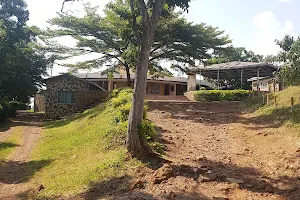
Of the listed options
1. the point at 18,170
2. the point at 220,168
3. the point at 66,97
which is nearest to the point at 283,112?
the point at 220,168

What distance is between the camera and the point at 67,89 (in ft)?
93.7

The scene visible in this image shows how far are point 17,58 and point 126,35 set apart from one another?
14.8m

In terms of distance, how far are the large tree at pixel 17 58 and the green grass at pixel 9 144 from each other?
1017cm

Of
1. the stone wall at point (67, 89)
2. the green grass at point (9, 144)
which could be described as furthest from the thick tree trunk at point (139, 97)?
the stone wall at point (67, 89)

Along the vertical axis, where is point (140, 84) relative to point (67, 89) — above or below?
below

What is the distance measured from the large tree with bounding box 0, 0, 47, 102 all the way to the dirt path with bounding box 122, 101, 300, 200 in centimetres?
1945

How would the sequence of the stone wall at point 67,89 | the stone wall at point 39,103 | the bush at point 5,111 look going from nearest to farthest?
1. the bush at point 5,111
2. the stone wall at point 67,89
3. the stone wall at point 39,103

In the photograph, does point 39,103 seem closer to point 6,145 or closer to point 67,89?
point 67,89

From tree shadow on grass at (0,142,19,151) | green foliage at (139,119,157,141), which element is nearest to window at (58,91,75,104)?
tree shadow on grass at (0,142,19,151)

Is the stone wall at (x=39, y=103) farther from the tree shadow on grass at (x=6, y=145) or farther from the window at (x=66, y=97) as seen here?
A: the tree shadow on grass at (x=6, y=145)

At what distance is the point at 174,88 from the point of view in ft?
136

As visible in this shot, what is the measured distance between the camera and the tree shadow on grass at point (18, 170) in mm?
10120

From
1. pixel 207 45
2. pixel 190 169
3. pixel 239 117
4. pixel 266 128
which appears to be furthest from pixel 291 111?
pixel 207 45

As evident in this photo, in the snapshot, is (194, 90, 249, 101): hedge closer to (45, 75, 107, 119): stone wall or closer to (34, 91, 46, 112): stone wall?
(45, 75, 107, 119): stone wall
